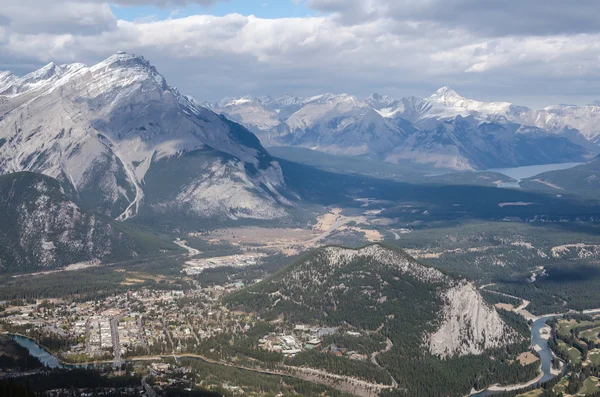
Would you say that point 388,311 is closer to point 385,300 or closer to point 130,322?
point 385,300

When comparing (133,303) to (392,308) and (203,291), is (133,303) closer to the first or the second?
(203,291)

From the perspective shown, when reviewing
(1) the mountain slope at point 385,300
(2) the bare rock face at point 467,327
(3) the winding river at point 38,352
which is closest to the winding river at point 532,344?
(3) the winding river at point 38,352

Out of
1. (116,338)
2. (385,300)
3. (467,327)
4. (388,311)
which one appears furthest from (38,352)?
(467,327)

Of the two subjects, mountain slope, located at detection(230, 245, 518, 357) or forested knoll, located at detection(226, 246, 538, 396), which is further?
mountain slope, located at detection(230, 245, 518, 357)

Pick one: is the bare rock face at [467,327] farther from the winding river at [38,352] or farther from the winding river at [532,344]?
the winding river at [38,352]

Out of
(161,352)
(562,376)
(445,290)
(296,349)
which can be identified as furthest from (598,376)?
(161,352)

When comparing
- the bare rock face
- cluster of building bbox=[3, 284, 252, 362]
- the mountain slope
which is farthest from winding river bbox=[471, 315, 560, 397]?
cluster of building bbox=[3, 284, 252, 362]

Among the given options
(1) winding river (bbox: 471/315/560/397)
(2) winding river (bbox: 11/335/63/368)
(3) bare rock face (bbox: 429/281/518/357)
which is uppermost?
(2) winding river (bbox: 11/335/63/368)

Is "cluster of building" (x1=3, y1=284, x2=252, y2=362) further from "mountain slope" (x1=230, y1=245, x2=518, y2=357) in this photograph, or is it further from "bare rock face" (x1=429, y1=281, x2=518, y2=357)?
"bare rock face" (x1=429, y1=281, x2=518, y2=357)
